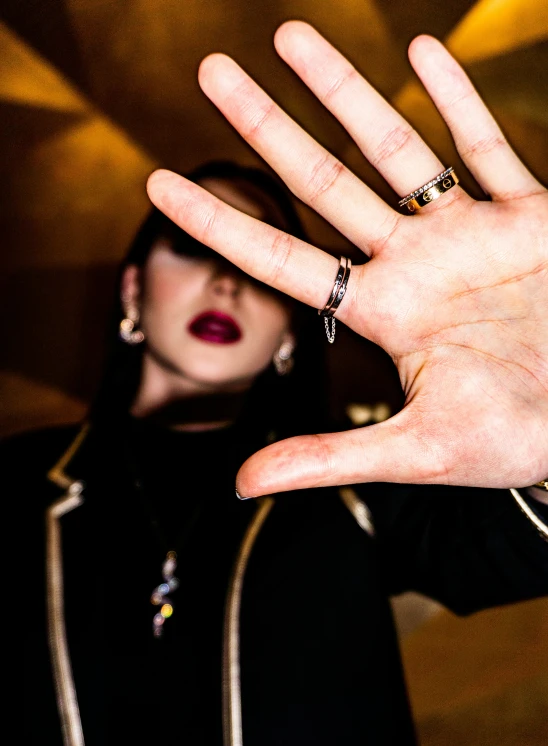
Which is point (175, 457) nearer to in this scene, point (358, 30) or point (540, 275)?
point (540, 275)

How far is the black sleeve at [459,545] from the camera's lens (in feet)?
2.56

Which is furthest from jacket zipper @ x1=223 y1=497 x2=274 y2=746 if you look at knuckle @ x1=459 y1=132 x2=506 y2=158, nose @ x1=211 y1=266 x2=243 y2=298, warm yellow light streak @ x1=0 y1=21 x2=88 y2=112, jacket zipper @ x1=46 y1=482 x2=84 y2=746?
warm yellow light streak @ x1=0 y1=21 x2=88 y2=112

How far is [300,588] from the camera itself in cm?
96

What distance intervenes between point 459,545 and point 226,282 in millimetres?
704

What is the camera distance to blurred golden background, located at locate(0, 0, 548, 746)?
1.12 meters

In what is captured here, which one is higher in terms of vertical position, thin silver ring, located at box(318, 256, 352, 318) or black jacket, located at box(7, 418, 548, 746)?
thin silver ring, located at box(318, 256, 352, 318)

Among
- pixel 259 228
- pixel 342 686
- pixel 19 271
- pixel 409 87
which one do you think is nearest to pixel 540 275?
pixel 259 228

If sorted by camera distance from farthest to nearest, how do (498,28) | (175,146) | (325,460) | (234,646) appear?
(175,146) < (498,28) < (234,646) < (325,460)

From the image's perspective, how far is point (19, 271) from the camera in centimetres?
141

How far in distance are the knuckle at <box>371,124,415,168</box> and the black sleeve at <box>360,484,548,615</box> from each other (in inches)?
19.0

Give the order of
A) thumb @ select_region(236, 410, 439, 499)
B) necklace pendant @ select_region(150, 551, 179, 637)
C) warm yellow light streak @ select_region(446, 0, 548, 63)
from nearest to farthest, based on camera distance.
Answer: thumb @ select_region(236, 410, 439, 499)
necklace pendant @ select_region(150, 551, 179, 637)
warm yellow light streak @ select_region(446, 0, 548, 63)

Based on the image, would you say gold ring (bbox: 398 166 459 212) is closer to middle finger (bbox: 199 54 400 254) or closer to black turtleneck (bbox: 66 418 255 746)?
middle finger (bbox: 199 54 400 254)

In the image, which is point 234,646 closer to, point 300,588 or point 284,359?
point 300,588

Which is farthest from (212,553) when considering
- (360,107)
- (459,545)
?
(360,107)
